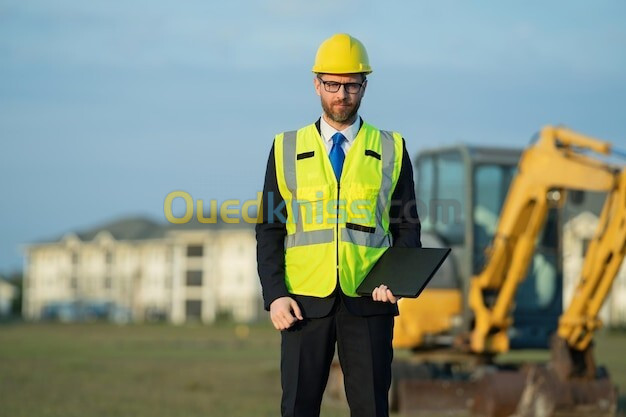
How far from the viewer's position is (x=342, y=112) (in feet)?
17.9

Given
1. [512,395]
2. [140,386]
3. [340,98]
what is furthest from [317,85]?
[140,386]

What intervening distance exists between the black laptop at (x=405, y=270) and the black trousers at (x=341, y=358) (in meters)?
0.16

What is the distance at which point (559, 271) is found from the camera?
1792 centimetres

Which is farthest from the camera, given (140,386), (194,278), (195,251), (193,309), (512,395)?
(195,251)

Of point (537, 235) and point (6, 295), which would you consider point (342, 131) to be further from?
point (6, 295)

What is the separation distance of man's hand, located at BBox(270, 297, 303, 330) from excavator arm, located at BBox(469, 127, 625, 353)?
998 cm

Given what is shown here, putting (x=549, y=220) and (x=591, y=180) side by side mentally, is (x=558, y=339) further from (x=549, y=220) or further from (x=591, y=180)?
(x=549, y=220)

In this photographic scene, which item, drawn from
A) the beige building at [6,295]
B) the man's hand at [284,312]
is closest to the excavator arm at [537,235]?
the man's hand at [284,312]

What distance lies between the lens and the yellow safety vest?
5.48 metres

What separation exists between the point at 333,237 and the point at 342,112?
503 millimetres

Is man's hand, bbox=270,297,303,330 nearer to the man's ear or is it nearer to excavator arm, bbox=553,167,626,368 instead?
the man's ear

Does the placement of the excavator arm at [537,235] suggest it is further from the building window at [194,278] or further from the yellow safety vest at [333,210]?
the building window at [194,278]

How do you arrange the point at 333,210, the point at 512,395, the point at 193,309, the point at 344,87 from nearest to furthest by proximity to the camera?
the point at 344,87 < the point at 333,210 < the point at 512,395 < the point at 193,309

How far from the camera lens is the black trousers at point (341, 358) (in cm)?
544
